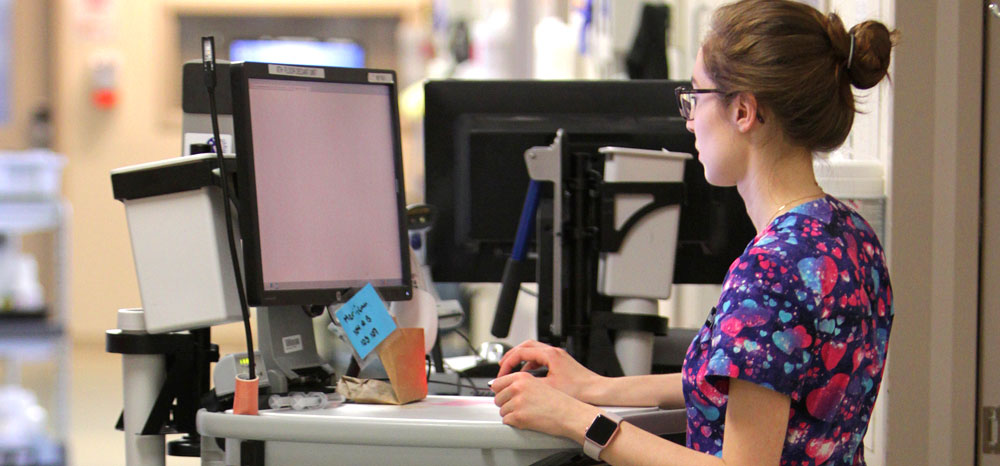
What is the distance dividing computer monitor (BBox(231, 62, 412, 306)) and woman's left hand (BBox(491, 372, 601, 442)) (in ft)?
0.97

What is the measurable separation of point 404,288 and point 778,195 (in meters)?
0.57

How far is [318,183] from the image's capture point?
147cm

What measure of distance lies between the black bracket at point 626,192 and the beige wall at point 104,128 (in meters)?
6.50

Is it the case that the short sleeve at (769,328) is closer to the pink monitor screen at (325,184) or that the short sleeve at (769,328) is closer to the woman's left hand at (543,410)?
the woman's left hand at (543,410)

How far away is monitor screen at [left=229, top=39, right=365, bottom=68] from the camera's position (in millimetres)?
8086

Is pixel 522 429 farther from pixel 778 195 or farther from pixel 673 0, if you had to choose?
pixel 673 0

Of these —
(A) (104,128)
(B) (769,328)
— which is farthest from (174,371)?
(A) (104,128)

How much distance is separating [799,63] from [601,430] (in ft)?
1.59

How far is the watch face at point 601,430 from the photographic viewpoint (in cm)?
126

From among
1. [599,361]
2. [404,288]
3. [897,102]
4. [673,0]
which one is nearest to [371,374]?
[404,288]

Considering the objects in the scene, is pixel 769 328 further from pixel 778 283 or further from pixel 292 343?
pixel 292 343

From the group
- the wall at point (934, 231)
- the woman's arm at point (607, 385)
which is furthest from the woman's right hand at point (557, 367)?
the wall at point (934, 231)

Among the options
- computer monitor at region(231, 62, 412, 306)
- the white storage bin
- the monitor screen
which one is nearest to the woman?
computer monitor at region(231, 62, 412, 306)

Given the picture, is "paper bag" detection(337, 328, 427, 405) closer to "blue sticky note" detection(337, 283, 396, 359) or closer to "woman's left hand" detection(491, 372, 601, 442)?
"blue sticky note" detection(337, 283, 396, 359)
